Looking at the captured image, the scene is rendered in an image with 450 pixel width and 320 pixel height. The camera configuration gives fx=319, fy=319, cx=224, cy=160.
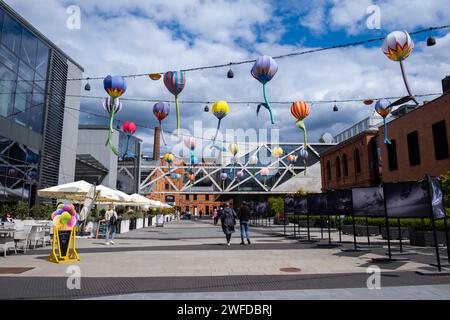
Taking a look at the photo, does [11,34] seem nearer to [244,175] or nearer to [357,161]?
[357,161]

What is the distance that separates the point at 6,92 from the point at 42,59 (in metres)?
5.03

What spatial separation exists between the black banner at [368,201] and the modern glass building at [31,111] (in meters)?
17.8

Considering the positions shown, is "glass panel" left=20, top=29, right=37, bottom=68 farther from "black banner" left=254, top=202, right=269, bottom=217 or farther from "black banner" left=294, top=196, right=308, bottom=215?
"black banner" left=254, top=202, right=269, bottom=217

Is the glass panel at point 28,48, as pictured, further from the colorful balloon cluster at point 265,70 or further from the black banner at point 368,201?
the black banner at point 368,201

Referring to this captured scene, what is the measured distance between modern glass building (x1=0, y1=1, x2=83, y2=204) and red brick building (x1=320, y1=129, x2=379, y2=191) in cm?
3045

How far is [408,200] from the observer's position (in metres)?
8.87

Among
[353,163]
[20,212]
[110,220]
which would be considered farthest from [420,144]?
[20,212]

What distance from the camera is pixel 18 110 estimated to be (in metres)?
21.5

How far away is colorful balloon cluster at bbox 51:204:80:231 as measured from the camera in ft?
33.5

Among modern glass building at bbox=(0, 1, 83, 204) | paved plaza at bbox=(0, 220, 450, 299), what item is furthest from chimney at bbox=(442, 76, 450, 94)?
modern glass building at bbox=(0, 1, 83, 204)

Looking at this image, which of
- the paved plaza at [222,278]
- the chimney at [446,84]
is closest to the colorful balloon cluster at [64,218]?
the paved plaza at [222,278]

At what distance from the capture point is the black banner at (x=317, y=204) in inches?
613

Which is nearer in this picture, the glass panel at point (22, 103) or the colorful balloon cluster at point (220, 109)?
the colorful balloon cluster at point (220, 109)
